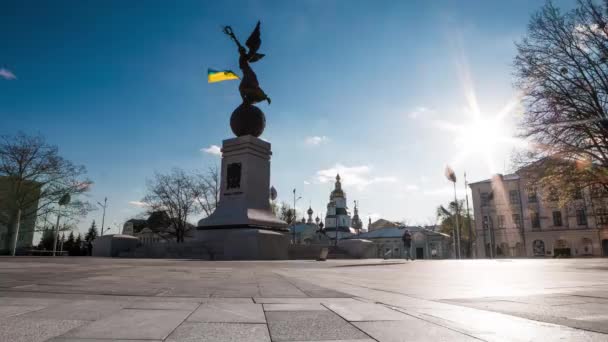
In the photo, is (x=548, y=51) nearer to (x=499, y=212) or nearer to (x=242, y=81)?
(x=242, y=81)

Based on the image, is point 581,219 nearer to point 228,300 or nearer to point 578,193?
point 578,193

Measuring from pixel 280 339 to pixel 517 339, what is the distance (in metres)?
1.32

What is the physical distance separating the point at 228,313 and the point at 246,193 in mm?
18486

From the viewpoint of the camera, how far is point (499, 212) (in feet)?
178

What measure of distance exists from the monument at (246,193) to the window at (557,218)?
45.6m

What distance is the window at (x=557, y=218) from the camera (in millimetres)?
49366

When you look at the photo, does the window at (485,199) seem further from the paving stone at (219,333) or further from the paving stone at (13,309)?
the paving stone at (13,309)

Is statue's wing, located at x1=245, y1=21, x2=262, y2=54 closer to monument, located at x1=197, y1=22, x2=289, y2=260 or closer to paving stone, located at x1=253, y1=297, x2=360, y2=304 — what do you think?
monument, located at x1=197, y1=22, x2=289, y2=260

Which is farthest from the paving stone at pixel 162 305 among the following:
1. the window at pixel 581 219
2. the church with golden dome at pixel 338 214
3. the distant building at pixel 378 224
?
the distant building at pixel 378 224

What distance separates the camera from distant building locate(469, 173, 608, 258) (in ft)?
154

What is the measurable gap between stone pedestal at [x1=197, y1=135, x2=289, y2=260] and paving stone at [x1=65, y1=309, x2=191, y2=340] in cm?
1553

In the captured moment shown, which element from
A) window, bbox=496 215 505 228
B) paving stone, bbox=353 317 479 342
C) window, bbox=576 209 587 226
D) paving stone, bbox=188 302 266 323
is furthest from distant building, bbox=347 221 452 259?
paving stone, bbox=353 317 479 342

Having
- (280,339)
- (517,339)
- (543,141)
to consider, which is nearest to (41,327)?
(280,339)

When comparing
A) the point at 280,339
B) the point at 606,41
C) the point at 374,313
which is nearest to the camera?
the point at 280,339
